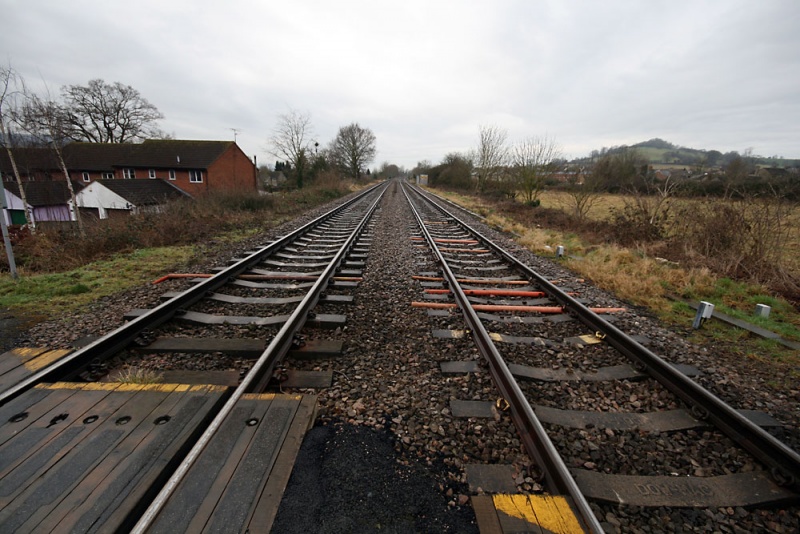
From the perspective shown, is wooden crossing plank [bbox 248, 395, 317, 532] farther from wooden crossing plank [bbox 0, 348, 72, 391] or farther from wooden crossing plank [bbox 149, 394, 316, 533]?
wooden crossing plank [bbox 0, 348, 72, 391]

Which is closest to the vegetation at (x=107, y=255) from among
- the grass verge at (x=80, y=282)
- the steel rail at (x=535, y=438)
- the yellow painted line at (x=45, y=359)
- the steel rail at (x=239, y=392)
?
the grass verge at (x=80, y=282)

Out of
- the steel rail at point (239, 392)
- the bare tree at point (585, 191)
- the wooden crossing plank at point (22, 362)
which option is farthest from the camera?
the bare tree at point (585, 191)

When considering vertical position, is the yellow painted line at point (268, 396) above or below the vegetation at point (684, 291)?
above

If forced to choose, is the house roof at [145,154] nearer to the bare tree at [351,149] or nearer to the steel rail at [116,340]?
the bare tree at [351,149]

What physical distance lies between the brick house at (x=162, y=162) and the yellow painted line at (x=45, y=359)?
130 ft

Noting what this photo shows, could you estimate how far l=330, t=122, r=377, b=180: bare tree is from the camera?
187ft

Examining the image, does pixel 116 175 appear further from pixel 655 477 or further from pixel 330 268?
pixel 655 477

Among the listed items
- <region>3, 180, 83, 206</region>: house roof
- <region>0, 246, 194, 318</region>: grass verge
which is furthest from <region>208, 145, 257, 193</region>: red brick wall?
<region>0, 246, 194, 318</region>: grass verge

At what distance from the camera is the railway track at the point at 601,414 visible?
203 centimetres

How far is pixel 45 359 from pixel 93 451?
187cm

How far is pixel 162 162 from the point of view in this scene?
132 ft

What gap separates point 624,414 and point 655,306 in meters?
3.51

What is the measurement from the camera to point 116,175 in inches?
1638

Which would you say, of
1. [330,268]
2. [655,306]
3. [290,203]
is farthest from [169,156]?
[655,306]
